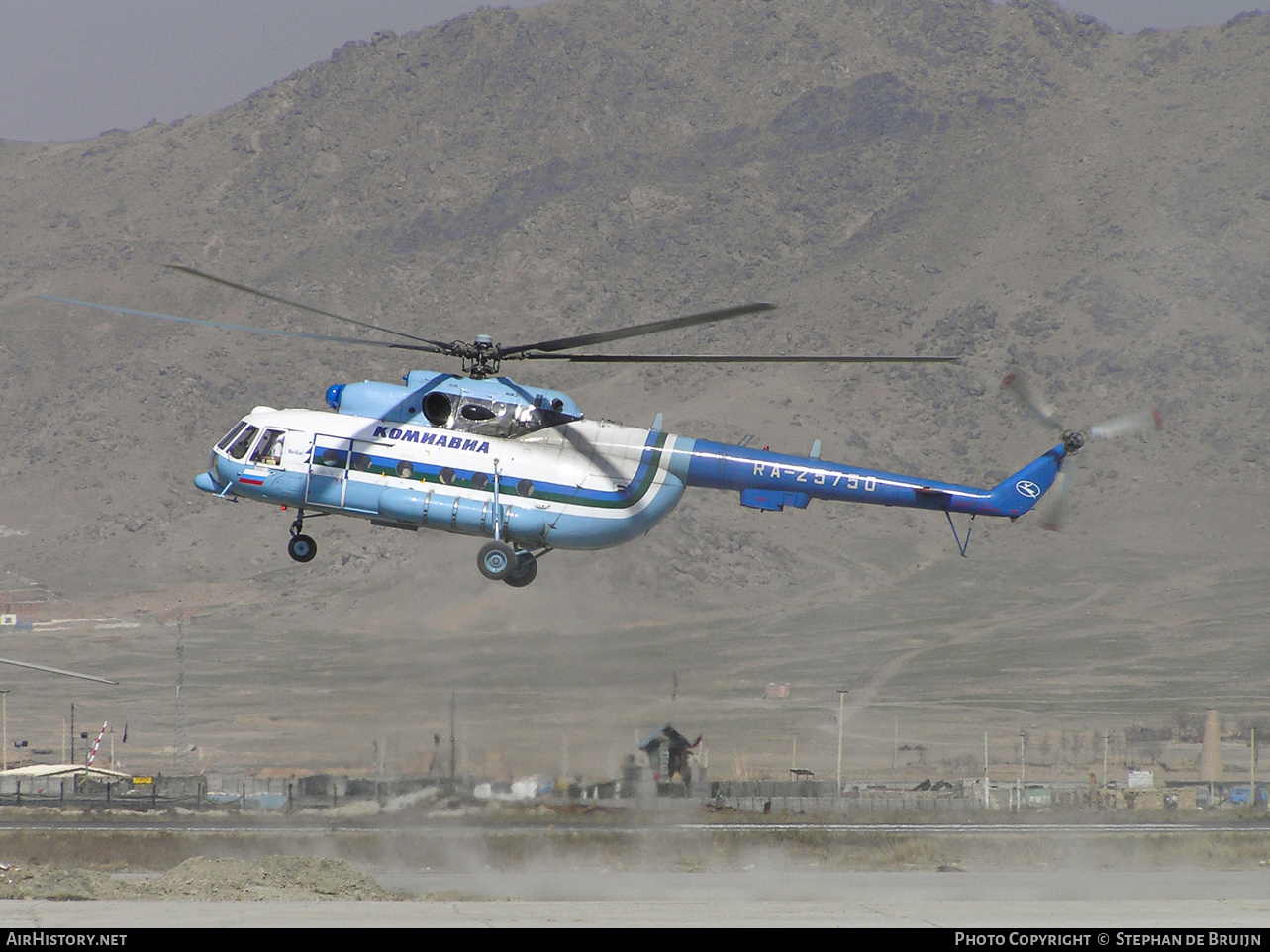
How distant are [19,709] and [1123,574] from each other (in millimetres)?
113411

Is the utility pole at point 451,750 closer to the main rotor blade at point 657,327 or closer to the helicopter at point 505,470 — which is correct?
the helicopter at point 505,470

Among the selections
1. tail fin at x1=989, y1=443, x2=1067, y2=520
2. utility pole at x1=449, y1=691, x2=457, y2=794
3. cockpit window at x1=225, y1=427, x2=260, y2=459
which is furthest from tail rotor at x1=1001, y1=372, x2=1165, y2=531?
utility pole at x1=449, y1=691, x2=457, y2=794

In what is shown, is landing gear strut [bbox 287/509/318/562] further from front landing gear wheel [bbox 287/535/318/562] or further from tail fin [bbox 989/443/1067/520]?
tail fin [bbox 989/443/1067/520]

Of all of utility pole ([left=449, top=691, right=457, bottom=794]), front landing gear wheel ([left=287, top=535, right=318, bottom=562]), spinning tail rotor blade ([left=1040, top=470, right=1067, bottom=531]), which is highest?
spinning tail rotor blade ([left=1040, top=470, right=1067, bottom=531])

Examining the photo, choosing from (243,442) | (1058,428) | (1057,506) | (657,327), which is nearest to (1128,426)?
(1058,428)

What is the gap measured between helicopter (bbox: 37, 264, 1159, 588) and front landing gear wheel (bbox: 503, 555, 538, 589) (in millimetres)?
40

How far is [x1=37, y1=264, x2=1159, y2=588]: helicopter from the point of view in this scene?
3878cm

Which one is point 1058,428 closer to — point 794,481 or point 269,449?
point 794,481

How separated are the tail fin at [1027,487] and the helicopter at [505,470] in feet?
4.71

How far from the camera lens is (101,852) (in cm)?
6512

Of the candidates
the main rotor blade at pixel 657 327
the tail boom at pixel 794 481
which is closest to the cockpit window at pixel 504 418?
the main rotor blade at pixel 657 327

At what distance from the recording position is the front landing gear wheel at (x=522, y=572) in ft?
127

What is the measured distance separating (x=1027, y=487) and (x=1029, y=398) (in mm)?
2445

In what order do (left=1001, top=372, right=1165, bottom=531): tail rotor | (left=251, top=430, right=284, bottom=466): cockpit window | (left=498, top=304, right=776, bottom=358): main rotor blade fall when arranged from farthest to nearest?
(left=251, top=430, right=284, bottom=466): cockpit window → (left=1001, top=372, right=1165, bottom=531): tail rotor → (left=498, top=304, right=776, bottom=358): main rotor blade
